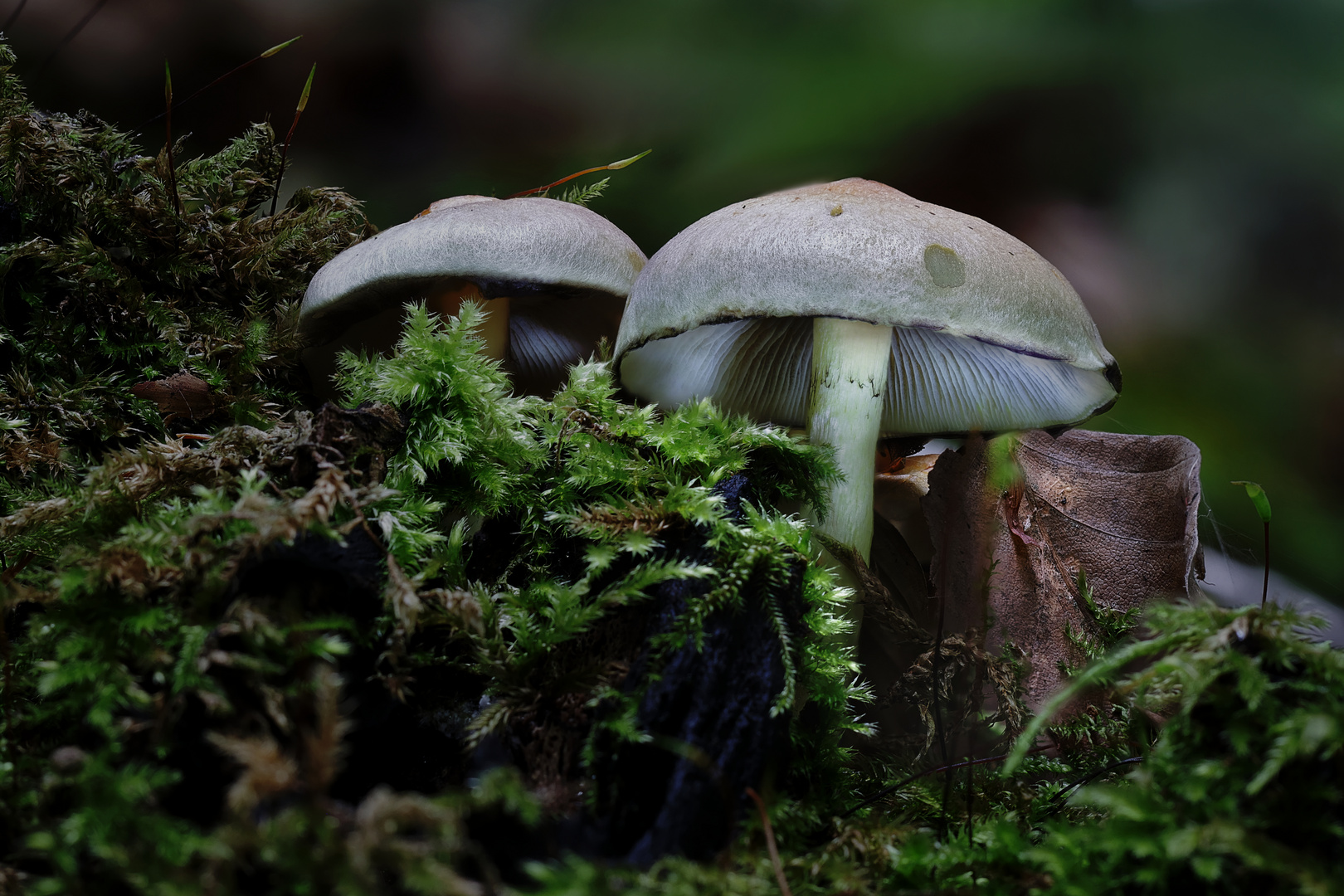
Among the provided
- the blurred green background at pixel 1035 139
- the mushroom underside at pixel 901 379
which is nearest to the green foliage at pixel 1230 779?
the mushroom underside at pixel 901 379

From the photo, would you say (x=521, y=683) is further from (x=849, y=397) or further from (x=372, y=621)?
(x=849, y=397)

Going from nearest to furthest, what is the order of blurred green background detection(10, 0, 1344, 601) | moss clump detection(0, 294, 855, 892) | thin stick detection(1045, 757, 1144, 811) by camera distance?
moss clump detection(0, 294, 855, 892) → thin stick detection(1045, 757, 1144, 811) → blurred green background detection(10, 0, 1344, 601)

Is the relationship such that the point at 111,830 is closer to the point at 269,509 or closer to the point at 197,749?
the point at 197,749

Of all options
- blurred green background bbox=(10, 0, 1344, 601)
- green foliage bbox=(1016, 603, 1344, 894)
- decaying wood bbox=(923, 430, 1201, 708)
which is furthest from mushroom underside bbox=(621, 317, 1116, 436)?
green foliage bbox=(1016, 603, 1344, 894)

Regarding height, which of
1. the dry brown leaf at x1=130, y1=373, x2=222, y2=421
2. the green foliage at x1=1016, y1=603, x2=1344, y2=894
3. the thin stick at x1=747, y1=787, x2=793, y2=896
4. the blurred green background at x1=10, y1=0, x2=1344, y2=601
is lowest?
the thin stick at x1=747, y1=787, x2=793, y2=896

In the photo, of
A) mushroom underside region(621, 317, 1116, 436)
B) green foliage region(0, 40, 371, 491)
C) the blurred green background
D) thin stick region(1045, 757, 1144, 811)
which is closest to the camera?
thin stick region(1045, 757, 1144, 811)

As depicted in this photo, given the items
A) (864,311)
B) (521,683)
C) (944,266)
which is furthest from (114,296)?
(944,266)

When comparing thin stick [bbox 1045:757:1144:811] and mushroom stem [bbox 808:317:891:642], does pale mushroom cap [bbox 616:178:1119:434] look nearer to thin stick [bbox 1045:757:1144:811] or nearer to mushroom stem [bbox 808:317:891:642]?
mushroom stem [bbox 808:317:891:642]

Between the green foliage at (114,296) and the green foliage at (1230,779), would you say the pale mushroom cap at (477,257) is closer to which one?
the green foliage at (114,296)
